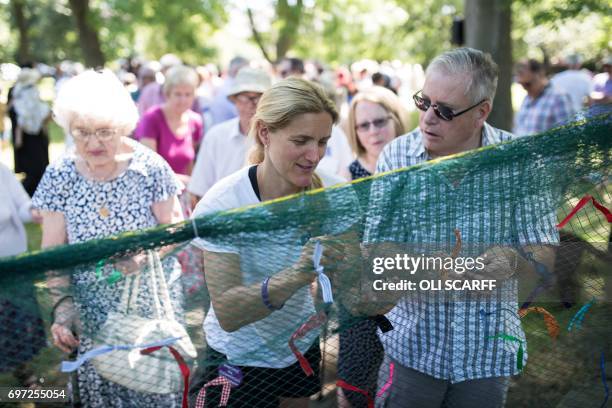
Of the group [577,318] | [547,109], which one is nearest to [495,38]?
[547,109]

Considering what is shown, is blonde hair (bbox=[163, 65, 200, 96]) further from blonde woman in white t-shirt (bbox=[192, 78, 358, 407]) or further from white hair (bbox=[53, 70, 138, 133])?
blonde woman in white t-shirt (bbox=[192, 78, 358, 407])

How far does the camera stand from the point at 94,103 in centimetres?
312

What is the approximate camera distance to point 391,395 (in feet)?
8.21

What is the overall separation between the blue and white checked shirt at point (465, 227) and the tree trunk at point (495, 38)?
6.38 metres

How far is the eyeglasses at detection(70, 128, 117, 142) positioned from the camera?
3111 mm

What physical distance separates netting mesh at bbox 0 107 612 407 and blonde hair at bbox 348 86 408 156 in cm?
216

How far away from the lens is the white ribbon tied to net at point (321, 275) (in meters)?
2.02

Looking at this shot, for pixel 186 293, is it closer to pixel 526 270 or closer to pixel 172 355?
pixel 172 355

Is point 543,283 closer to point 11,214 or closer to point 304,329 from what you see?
point 304,329

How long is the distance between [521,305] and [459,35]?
853 cm

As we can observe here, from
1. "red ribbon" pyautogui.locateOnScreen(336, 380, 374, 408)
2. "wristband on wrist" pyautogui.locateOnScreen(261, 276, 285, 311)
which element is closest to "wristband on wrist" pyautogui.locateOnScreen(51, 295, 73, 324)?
"wristband on wrist" pyautogui.locateOnScreen(261, 276, 285, 311)

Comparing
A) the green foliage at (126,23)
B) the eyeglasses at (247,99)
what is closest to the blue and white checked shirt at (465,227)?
the eyeglasses at (247,99)

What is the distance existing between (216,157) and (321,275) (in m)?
3.07

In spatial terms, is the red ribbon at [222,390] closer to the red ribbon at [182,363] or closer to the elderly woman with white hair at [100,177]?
the red ribbon at [182,363]
